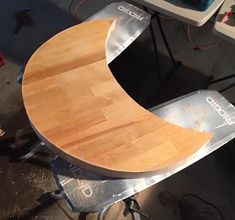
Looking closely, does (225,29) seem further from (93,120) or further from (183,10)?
(93,120)

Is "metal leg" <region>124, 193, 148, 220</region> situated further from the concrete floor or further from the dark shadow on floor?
the dark shadow on floor

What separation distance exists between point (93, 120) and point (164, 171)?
266 millimetres

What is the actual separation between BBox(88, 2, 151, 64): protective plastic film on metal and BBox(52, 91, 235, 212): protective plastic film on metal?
1.14ft

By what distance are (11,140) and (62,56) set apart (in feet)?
2.60

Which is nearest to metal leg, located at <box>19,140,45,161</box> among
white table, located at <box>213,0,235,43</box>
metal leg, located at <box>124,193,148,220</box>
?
metal leg, located at <box>124,193,148,220</box>

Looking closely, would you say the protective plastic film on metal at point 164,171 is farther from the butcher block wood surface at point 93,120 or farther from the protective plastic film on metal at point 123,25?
the protective plastic film on metal at point 123,25

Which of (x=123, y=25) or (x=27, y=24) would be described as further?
(x=27, y=24)

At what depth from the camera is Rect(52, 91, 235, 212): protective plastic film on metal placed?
1.01m

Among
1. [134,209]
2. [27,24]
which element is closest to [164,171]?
[134,209]

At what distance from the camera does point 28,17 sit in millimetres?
2373

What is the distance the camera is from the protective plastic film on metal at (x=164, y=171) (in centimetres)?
101

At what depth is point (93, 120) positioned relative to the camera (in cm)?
102

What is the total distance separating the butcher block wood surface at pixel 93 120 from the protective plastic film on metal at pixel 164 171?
0.23 feet

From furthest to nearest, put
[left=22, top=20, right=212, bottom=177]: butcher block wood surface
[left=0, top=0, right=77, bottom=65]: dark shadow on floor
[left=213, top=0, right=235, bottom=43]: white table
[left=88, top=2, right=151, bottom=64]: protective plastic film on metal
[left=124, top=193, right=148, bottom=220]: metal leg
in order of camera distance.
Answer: [left=0, top=0, right=77, bottom=65]: dark shadow on floor, [left=124, top=193, right=148, bottom=220]: metal leg, [left=88, top=2, right=151, bottom=64]: protective plastic film on metal, [left=213, top=0, right=235, bottom=43]: white table, [left=22, top=20, right=212, bottom=177]: butcher block wood surface
